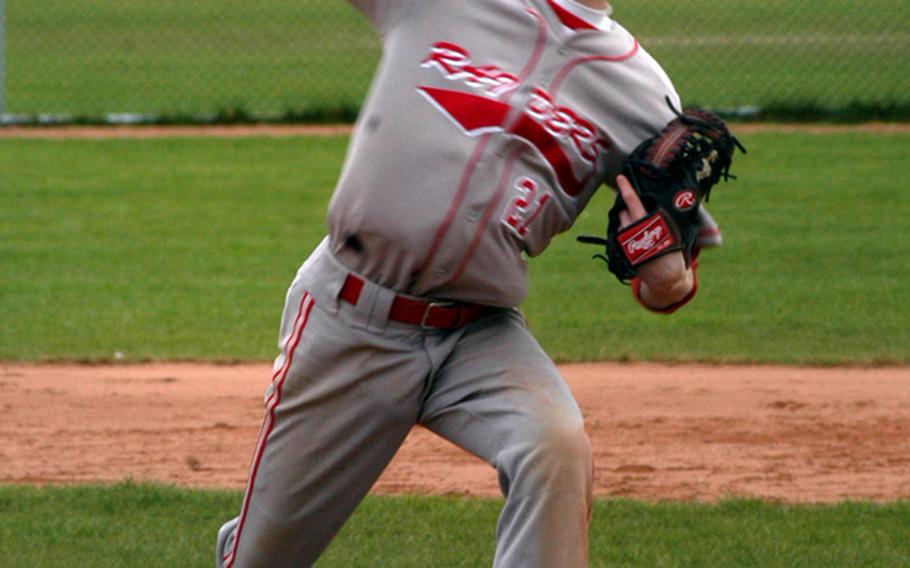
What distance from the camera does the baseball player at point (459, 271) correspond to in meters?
3.47

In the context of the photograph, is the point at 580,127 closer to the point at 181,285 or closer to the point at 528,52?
the point at 528,52

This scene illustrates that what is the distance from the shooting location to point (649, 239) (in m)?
3.54

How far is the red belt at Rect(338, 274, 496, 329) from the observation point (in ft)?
11.8

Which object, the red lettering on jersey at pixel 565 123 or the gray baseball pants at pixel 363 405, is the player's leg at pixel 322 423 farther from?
the red lettering on jersey at pixel 565 123

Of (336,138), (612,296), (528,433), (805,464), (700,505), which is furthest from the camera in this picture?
(336,138)

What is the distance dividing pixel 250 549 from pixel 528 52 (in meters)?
1.39

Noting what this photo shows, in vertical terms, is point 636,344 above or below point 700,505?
below

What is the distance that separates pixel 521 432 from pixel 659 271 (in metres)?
0.51

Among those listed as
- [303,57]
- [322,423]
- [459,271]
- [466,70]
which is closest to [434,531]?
[322,423]

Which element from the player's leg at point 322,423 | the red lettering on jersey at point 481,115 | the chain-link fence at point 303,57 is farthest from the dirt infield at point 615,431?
the chain-link fence at point 303,57

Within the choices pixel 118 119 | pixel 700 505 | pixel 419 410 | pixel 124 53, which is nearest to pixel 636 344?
pixel 700 505

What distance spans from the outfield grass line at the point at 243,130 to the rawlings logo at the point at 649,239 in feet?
34.5

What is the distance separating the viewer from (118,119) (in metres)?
14.7

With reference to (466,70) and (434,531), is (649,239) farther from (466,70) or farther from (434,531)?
(434,531)
